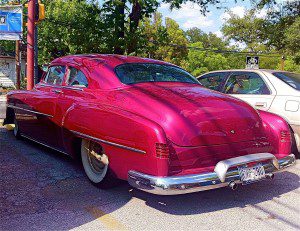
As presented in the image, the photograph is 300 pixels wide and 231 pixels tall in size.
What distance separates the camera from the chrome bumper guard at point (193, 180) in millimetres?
3299

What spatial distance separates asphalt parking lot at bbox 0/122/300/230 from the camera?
11.3 ft

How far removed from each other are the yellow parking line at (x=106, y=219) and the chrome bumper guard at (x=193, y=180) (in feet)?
1.26

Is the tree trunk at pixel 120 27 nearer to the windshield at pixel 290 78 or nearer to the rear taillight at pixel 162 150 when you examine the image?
the windshield at pixel 290 78

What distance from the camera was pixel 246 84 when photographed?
21.8ft

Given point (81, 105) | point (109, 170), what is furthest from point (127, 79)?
point (109, 170)

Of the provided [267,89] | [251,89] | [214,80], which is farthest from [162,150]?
[214,80]

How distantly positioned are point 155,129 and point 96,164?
54.0 inches

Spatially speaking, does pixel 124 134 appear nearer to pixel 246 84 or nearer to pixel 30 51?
pixel 246 84

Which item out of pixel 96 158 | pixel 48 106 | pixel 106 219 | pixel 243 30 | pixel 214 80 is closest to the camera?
pixel 106 219

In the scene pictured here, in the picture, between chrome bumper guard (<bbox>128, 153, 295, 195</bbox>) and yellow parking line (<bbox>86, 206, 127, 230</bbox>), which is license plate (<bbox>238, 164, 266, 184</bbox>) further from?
yellow parking line (<bbox>86, 206, 127, 230</bbox>)

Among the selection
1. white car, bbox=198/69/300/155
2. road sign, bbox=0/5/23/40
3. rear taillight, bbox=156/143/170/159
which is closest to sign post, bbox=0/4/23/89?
road sign, bbox=0/5/23/40

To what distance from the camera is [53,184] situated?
447 cm

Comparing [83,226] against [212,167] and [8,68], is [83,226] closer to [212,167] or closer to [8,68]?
[212,167]

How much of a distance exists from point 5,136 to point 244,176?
207 inches
